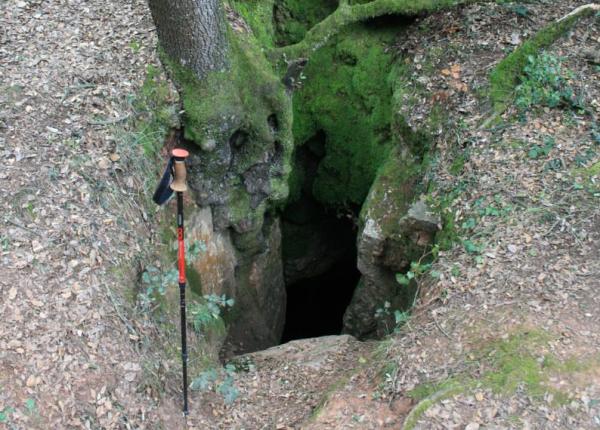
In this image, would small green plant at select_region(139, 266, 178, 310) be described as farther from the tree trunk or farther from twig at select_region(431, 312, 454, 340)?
twig at select_region(431, 312, 454, 340)

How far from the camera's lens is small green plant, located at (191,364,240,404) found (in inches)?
200

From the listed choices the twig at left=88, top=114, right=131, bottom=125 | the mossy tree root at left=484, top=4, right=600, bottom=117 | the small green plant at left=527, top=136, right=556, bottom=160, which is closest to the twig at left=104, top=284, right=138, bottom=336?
the twig at left=88, top=114, right=131, bottom=125

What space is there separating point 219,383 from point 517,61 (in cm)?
493

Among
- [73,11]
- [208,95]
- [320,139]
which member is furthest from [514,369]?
[73,11]

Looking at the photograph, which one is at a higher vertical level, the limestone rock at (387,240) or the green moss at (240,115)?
the green moss at (240,115)

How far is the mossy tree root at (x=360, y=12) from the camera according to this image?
8062mm

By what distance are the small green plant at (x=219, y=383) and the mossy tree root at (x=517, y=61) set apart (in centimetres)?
413

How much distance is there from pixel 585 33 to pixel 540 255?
343cm

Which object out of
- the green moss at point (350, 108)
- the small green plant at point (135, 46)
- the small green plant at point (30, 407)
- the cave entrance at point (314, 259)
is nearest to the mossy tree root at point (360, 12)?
the green moss at point (350, 108)

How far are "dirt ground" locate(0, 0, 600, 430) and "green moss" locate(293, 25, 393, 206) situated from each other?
5.90 feet

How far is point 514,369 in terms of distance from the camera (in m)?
4.50

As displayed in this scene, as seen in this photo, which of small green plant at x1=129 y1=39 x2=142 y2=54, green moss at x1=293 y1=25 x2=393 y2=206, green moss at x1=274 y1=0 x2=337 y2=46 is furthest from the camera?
green moss at x1=274 y1=0 x2=337 y2=46

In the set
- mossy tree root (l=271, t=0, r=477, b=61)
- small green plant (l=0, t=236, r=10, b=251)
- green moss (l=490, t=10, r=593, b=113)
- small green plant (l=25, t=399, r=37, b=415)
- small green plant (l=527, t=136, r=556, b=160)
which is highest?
mossy tree root (l=271, t=0, r=477, b=61)

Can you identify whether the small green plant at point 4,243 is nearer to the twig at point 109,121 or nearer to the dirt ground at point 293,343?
the dirt ground at point 293,343
